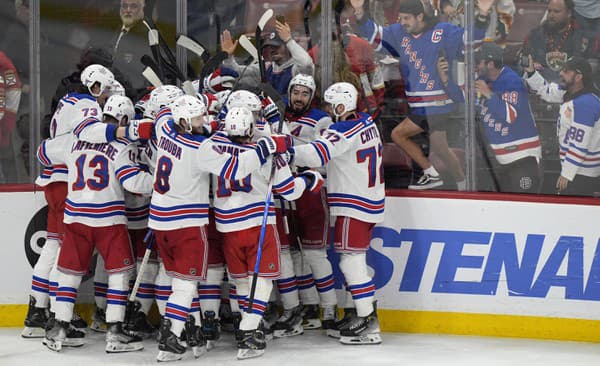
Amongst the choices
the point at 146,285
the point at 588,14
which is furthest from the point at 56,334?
the point at 588,14

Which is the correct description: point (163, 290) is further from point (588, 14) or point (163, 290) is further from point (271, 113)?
point (588, 14)

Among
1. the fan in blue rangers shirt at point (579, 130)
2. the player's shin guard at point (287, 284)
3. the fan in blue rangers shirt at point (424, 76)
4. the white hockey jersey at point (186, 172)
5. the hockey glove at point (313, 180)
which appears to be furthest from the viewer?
the fan in blue rangers shirt at point (424, 76)

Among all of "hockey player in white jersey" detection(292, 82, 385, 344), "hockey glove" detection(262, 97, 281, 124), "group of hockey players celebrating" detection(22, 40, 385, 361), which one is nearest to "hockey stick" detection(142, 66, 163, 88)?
"group of hockey players celebrating" detection(22, 40, 385, 361)

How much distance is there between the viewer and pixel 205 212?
550cm

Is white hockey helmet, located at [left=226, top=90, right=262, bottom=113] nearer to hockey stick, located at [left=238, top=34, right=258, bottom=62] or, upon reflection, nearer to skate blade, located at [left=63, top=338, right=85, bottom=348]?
hockey stick, located at [left=238, top=34, right=258, bottom=62]

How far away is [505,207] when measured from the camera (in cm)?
591

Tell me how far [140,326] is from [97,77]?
4.31 feet

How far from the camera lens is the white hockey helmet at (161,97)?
19.1ft

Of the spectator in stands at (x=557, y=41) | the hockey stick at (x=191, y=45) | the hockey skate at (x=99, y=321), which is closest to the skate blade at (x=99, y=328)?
the hockey skate at (x=99, y=321)

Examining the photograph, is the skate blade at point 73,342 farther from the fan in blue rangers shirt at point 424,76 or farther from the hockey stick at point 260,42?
the fan in blue rangers shirt at point 424,76

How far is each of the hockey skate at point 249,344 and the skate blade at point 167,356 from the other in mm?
293

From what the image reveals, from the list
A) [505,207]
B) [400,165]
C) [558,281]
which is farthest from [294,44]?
[558,281]

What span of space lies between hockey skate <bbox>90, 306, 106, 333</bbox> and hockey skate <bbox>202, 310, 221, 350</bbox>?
27.2 inches

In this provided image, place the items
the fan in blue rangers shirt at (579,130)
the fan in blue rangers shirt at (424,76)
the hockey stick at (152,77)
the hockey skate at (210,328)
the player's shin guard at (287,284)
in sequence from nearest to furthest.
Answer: the hockey skate at (210,328)
the fan in blue rangers shirt at (579,130)
the player's shin guard at (287,284)
the fan in blue rangers shirt at (424,76)
the hockey stick at (152,77)
